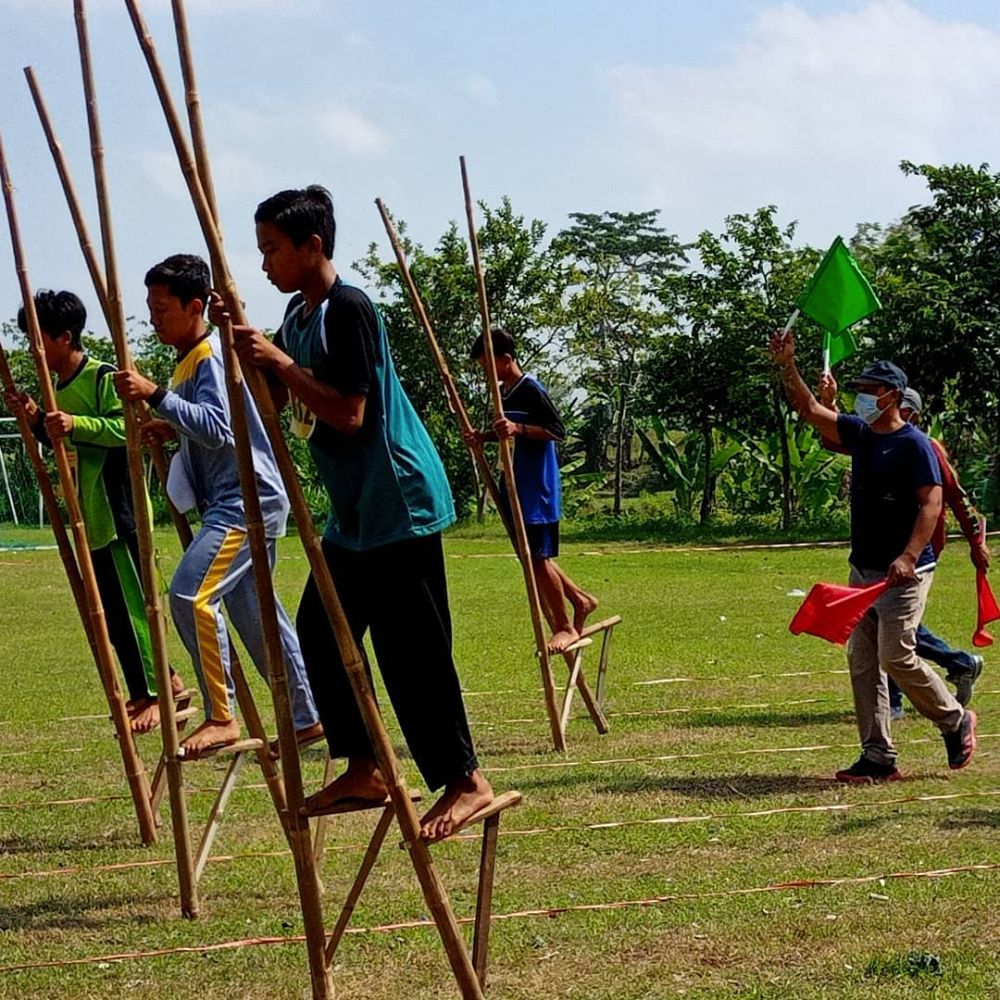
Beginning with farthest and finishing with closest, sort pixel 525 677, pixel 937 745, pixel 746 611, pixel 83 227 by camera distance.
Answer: pixel 746 611
pixel 525 677
pixel 937 745
pixel 83 227

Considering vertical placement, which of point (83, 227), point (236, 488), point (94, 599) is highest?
point (83, 227)

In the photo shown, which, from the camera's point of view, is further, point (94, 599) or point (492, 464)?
point (492, 464)

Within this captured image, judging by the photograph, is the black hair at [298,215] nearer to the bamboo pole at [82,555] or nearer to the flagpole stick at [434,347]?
the bamboo pole at [82,555]

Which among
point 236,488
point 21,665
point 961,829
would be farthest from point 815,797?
point 21,665

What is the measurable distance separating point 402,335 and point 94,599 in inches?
1064

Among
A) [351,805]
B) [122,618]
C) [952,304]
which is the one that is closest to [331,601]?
[351,805]

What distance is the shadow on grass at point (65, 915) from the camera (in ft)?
19.6

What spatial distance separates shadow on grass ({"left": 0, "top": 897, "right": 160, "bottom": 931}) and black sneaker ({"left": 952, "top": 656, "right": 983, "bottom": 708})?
19.2ft

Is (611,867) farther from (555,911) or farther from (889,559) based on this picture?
(889,559)

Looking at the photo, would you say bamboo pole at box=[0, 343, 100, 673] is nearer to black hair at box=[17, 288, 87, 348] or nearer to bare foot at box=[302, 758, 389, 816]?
black hair at box=[17, 288, 87, 348]

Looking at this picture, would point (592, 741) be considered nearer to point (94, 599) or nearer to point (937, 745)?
point (937, 745)

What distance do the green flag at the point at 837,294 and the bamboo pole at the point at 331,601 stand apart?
19.5 feet

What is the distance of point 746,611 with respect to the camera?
17.3 metres

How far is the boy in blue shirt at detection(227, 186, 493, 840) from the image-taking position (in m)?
4.93
